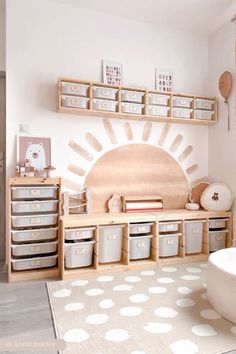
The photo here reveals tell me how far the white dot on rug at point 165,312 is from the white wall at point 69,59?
5.22 ft

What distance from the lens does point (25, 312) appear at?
1.91 meters

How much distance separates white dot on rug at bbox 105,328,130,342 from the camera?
157cm

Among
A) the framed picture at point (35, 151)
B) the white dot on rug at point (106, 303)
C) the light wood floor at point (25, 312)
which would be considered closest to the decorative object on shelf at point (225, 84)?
the framed picture at point (35, 151)

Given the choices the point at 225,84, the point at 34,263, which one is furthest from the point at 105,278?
the point at 225,84

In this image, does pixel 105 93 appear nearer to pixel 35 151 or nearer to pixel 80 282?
pixel 35 151

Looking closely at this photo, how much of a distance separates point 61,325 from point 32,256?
1.02 meters

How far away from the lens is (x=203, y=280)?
247cm

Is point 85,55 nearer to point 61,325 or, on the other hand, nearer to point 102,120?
point 102,120

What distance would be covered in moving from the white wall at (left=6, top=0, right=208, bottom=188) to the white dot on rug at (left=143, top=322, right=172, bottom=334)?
1.70 metres

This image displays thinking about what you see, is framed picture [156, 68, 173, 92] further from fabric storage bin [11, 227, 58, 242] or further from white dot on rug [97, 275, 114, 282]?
white dot on rug [97, 275, 114, 282]

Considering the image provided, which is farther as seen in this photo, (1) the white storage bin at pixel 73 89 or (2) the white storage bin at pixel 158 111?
(2) the white storage bin at pixel 158 111

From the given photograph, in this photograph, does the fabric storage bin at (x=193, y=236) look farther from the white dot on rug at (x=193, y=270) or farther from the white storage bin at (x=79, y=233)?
the white storage bin at (x=79, y=233)

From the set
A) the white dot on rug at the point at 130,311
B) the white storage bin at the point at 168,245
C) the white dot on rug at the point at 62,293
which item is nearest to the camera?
the white dot on rug at the point at 130,311

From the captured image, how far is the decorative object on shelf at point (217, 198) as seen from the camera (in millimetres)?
3189
